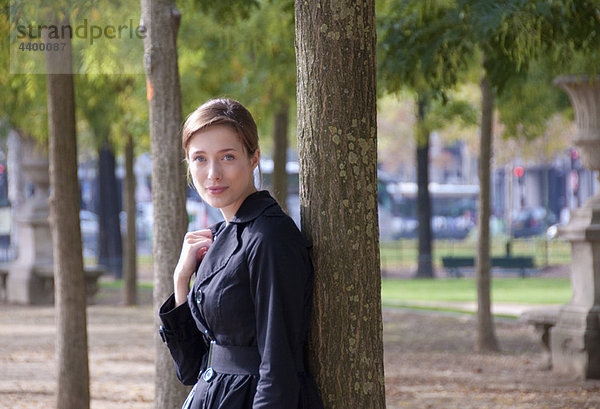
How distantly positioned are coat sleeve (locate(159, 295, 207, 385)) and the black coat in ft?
0.33

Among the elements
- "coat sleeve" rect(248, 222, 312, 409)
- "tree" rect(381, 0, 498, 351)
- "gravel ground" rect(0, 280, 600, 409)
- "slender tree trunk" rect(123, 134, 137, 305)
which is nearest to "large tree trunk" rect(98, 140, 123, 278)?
"slender tree trunk" rect(123, 134, 137, 305)

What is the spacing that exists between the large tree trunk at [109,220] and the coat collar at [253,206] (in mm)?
23207

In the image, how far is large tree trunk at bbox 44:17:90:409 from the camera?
6.96 meters

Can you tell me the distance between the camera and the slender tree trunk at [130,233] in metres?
17.4

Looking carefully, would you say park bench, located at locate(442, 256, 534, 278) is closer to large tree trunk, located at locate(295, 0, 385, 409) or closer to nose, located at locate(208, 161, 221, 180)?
large tree trunk, located at locate(295, 0, 385, 409)

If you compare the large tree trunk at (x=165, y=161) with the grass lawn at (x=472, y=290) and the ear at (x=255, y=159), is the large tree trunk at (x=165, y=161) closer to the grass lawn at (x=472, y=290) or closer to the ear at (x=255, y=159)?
the ear at (x=255, y=159)

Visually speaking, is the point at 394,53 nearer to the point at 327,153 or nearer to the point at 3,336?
the point at 327,153

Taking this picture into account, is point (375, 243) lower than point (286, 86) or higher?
lower

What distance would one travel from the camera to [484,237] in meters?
11.8

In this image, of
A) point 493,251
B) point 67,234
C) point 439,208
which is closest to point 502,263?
point 493,251

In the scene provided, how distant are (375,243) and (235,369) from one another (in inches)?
24.5

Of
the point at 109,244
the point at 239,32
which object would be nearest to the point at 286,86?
the point at 239,32

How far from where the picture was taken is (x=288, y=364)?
275cm

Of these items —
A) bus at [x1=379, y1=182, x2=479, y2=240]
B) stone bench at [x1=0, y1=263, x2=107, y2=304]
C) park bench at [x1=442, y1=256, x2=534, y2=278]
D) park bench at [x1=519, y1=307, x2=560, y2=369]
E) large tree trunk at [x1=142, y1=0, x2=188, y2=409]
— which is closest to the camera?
large tree trunk at [x1=142, y1=0, x2=188, y2=409]
